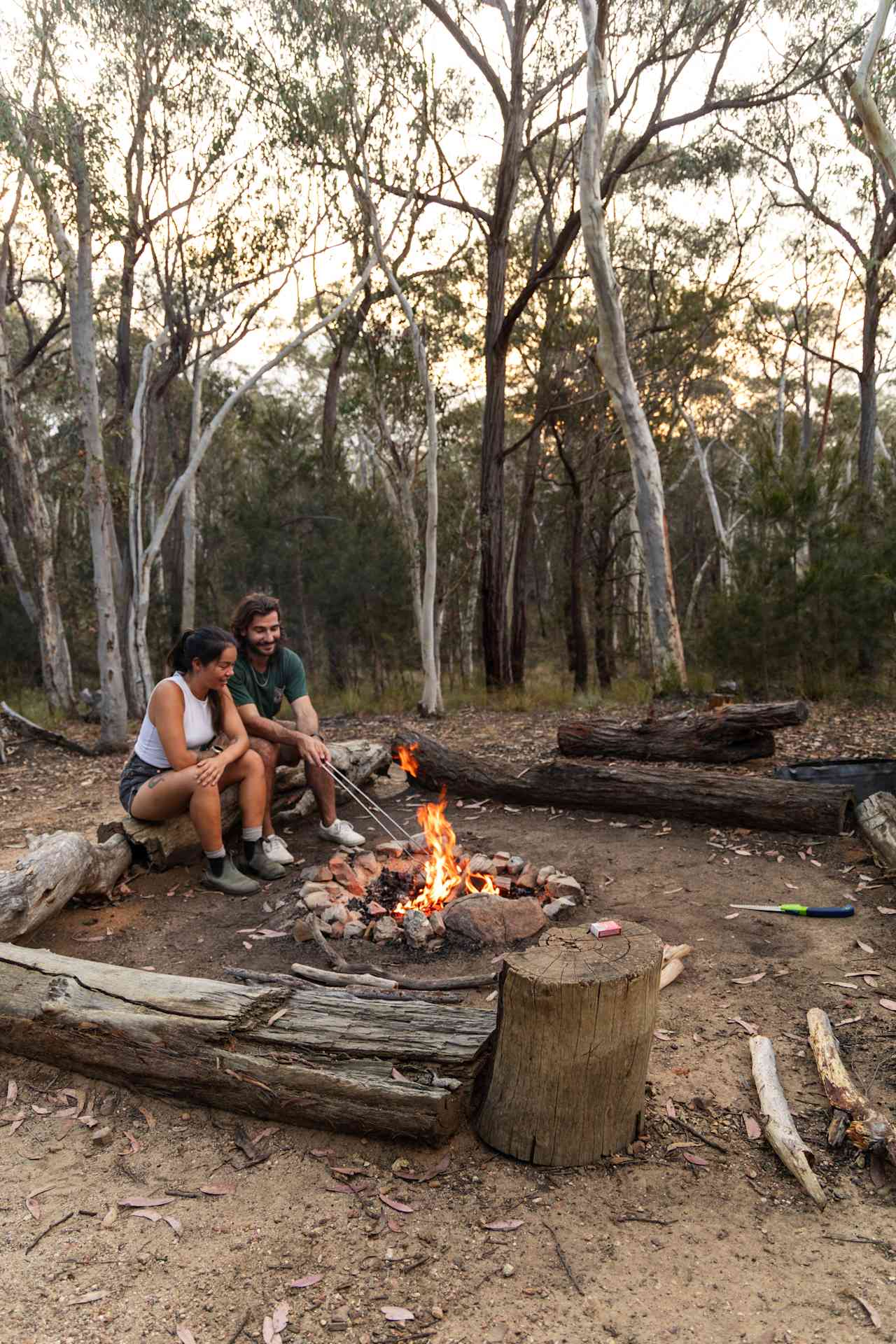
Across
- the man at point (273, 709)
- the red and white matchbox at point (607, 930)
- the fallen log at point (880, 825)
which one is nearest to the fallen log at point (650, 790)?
the fallen log at point (880, 825)

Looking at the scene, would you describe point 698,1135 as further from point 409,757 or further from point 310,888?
point 409,757

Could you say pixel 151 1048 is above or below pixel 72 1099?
above

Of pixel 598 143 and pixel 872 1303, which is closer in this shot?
pixel 872 1303

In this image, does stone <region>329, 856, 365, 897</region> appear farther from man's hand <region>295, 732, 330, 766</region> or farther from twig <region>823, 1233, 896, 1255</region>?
twig <region>823, 1233, 896, 1255</region>

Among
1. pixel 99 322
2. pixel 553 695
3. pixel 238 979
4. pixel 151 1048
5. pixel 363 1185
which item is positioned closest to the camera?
pixel 363 1185

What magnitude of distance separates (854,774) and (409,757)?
10.1 feet

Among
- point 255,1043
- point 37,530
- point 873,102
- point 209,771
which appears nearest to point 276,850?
point 209,771

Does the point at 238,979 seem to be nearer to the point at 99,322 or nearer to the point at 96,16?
the point at 96,16

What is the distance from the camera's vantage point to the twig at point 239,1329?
1979 mm

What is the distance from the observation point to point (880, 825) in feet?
16.3

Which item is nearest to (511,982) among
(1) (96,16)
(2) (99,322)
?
(1) (96,16)

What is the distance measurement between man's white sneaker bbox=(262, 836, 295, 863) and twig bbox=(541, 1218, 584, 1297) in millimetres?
2919

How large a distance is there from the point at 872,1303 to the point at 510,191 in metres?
13.0

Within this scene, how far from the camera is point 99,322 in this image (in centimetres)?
1830
